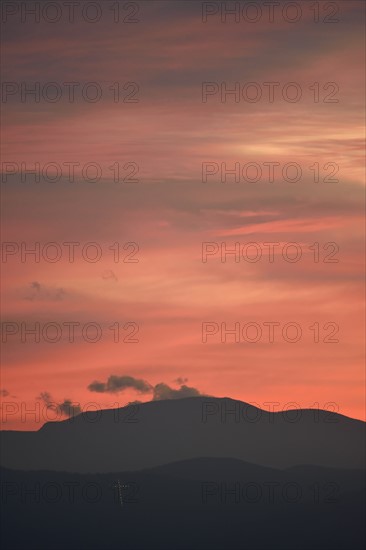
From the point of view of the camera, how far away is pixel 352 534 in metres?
198

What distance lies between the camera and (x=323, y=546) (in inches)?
7864

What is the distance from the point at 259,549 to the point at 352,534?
17157 mm

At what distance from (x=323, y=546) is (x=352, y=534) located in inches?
230

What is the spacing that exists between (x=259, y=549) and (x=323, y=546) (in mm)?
11746

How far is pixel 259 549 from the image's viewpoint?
19962 centimetres
